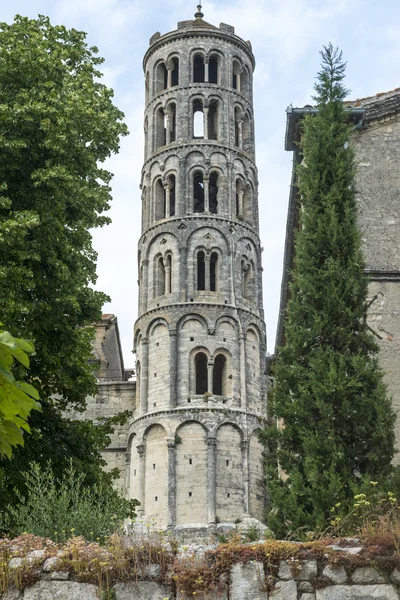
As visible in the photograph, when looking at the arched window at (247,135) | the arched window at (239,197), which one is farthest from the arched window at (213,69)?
the arched window at (239,197)

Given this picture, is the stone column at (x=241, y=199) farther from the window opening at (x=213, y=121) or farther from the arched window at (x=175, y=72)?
the arched window at (x=175, y=72)

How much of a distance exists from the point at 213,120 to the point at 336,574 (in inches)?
1577

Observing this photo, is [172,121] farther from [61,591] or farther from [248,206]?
[61,591]

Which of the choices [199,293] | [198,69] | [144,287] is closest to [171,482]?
[199,293]

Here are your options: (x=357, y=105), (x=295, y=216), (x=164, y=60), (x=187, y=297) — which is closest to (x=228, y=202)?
(x=187, y=297)

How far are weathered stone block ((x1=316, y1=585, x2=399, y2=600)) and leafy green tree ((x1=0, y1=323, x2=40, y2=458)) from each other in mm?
3321

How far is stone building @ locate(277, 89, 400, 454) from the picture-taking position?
14000 mm

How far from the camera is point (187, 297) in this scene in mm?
40094

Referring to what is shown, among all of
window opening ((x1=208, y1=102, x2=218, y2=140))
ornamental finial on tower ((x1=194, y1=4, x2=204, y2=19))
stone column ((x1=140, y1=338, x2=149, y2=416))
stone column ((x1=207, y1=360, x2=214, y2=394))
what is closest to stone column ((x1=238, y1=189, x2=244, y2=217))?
window opening ((x1=208, y1=102, x2=218, y2=140))

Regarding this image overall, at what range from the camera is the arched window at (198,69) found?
46719 millimetres

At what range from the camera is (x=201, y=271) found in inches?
1651

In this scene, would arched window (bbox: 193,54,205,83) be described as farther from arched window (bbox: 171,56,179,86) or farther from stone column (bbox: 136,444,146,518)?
stone column (bbox: 136,444,146,518)

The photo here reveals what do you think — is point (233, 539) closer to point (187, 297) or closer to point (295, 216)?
point (295, 216)

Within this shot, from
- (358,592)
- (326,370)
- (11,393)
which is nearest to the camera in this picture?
(11,393)
